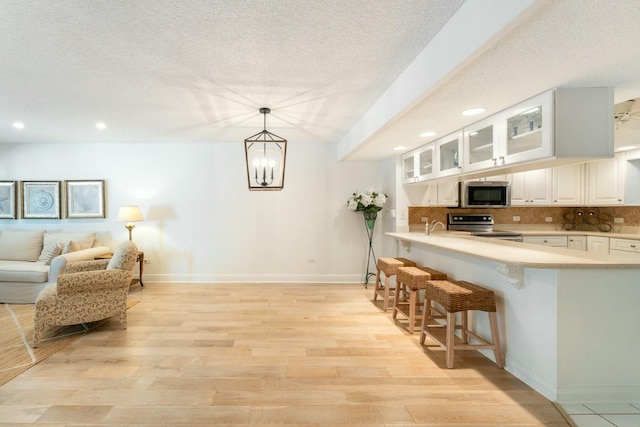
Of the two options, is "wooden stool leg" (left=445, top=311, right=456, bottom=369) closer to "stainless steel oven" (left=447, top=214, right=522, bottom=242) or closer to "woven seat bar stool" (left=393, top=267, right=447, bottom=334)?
"woven seat bar stool" (left=393, top=267, right=447, bottom=334)

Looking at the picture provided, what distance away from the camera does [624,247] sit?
433cm

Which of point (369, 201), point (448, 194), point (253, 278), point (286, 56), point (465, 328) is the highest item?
point (286, 56)

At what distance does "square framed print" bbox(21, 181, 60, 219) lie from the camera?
5383 mm

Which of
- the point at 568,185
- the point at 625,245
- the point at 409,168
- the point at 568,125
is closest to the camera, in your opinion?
the point at 568,125

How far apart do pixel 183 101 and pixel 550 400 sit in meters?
4.14

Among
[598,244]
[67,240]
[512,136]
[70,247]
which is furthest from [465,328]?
[67,240]

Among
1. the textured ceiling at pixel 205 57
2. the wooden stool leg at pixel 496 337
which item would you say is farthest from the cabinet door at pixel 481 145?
the wooden stool leg at pixel 496 337

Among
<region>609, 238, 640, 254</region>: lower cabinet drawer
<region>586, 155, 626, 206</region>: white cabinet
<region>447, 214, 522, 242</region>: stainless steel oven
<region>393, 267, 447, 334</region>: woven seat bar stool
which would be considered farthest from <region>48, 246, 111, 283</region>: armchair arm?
<region>586, 155, 626, 206</region>: white cabinet

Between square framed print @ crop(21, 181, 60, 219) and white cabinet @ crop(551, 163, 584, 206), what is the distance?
8360 mm

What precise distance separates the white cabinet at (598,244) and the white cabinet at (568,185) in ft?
1.96

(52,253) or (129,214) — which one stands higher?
(129,214)

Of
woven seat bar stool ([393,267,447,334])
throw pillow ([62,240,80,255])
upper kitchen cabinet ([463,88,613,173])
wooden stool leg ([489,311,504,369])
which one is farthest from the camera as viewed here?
throw pillow ([62,240,80,255])

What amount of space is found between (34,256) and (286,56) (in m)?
5.17

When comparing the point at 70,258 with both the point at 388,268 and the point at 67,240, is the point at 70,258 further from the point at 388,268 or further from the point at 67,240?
the point at 388,268
